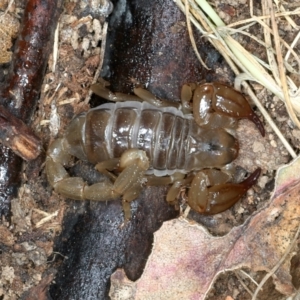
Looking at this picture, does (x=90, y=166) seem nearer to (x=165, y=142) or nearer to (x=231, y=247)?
(x=165, y=142)

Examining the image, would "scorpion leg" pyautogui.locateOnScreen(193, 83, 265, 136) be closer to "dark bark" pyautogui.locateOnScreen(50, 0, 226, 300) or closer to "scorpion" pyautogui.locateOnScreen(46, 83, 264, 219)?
"scorpion" pyautogui.locateOnScreen(46, 83, 264, 219)

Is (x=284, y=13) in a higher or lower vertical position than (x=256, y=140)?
higher

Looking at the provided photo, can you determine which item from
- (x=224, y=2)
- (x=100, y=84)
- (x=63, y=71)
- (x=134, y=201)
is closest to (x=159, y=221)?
(x=134, y=201)

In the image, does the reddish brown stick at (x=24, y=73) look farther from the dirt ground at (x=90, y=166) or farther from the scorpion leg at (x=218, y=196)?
the scorpion leg at (x=218, y=196)

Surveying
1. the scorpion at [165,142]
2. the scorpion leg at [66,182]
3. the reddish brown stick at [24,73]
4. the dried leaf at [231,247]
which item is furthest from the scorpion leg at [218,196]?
the reddish brown stick at [24,73]

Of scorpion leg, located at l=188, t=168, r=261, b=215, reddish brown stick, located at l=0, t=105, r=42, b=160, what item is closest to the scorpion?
scorpion leg, located at l=188, t=168, r=261, b=215

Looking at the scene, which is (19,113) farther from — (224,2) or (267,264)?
(267,264)
